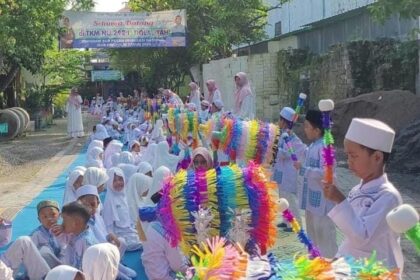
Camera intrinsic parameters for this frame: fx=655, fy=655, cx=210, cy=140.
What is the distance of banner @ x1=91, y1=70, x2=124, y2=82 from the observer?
49.6 meters

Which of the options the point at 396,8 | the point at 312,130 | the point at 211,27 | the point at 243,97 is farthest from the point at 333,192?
the point at 211,27

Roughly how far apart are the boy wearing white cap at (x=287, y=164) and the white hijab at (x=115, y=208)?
183 centimetres

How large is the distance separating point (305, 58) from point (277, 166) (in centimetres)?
1554

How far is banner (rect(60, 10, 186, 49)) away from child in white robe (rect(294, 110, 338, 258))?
63.1 ft

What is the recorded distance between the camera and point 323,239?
5.83 meters

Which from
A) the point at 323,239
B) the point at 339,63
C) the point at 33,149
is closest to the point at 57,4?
the point at 33,149

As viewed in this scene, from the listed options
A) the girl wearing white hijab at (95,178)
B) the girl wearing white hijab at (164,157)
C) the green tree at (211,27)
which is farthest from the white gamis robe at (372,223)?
the green tree at (211,27)

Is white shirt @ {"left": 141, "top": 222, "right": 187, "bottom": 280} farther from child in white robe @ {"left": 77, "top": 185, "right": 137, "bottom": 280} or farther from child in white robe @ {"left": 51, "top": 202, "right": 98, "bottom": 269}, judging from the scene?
child in white robe @ {"left": 77, "top": 185, "right": 137, "bottom": 280}

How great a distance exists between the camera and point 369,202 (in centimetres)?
310

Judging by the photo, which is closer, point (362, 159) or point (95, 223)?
point (362, 159)

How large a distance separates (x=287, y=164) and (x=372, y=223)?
166 inches

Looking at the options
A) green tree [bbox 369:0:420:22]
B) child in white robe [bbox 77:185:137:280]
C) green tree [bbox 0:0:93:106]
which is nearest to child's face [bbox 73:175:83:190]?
child in white robe [bbox 77:185:137:280]

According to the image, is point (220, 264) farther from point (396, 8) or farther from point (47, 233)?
point (396, 8)

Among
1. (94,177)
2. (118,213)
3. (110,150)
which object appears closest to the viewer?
(94,177)
